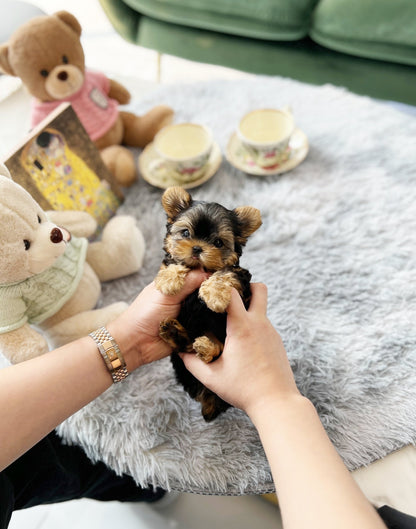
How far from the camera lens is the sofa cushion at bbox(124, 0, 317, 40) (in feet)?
6.73

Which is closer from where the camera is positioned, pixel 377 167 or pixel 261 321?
pixel 261 321

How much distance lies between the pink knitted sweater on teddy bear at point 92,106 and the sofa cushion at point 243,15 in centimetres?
104

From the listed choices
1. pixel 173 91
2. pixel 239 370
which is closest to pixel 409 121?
pixel 173 91

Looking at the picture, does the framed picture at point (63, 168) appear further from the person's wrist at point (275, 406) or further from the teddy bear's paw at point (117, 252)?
the person's wrist at point (275, 406)

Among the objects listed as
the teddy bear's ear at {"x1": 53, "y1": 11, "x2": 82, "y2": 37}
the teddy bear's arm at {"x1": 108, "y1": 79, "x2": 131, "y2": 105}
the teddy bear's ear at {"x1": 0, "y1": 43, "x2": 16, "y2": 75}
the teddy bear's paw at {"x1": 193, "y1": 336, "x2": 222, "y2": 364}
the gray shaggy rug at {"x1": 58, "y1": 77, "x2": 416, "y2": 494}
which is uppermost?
the teddy bear's ear at {"x1": 53, "y1": 11, "x2": 82, "y2": 37}

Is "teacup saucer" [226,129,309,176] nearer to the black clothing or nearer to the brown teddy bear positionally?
the brown teddy bear

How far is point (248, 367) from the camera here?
791 millimetres

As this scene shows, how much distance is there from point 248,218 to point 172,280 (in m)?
0.20

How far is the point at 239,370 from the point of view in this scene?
0.79 metres

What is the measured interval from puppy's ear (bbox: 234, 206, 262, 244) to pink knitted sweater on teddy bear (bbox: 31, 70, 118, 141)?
0.84m

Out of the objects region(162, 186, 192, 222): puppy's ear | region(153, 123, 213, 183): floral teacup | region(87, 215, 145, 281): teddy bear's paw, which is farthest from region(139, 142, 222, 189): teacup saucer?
region(162, 186, 192, 222): puppy's ear

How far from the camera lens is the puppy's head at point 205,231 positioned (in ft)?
2.69

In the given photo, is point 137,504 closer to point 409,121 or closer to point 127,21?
point 409,121

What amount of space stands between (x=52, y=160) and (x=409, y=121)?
1234 mm
